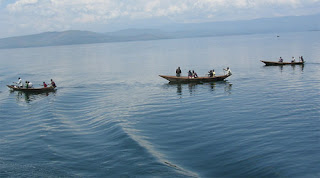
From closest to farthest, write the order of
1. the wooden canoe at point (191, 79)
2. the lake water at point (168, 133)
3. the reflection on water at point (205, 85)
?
the lake water at point (168, 133) → the reflection on water at point (205, 85) → the wooden canoe at point (191, 79)

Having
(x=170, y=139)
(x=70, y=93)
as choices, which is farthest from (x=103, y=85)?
(x=170, y=139)

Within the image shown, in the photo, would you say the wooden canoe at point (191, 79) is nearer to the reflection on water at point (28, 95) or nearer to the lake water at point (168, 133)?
the lake water at point (168, 133)

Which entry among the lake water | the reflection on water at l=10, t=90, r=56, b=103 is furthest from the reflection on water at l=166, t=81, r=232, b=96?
the reflection on water at l=10, t=90, r=56, b=103

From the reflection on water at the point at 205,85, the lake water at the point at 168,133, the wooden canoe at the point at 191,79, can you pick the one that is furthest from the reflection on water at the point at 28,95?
the reflection on water at the point at 205,85

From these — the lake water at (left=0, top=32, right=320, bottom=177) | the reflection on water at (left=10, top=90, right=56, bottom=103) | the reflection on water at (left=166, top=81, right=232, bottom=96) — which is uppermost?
the reflection on water at (left=166, top=81, right=232, bottom=96)

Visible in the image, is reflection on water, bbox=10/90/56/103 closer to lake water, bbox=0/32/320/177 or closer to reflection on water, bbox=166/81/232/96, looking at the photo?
lake water, bbox=0/32/320/177

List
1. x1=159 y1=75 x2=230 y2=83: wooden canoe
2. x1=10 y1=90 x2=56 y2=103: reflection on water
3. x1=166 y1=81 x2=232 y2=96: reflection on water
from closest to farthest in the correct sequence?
x1=166 y1=81 x2=232 y2=96: reflection on water < x1=10 y1=90 x2=56 y2=103: reflection on water < x1=159 y1=75 x2=230 y2=83: wooden canoe

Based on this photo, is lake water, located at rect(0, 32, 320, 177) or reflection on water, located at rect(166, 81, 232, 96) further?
reflection on water, located at rect(166, 81, 232, 96)

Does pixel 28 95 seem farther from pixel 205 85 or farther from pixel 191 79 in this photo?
pixel 205 85

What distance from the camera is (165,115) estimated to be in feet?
115

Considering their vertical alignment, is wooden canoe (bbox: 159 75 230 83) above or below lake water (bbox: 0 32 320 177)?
above

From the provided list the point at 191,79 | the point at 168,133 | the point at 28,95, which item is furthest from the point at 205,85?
the point at 28,95

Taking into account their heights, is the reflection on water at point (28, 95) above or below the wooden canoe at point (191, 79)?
below

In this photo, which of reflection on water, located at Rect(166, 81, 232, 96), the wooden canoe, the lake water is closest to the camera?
the lake water
